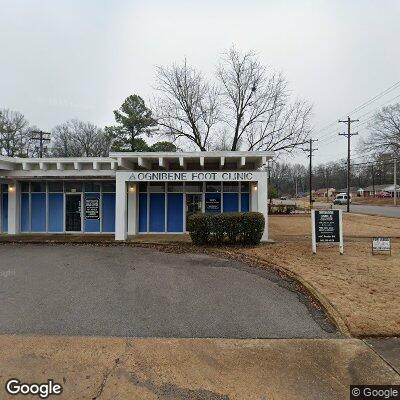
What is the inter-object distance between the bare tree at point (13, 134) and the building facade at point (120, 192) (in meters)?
32.7

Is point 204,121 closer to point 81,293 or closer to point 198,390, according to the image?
point 81,293

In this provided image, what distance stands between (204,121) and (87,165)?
45.9ft

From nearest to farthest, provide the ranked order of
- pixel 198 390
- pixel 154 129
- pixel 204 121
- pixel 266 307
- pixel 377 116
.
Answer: pixel 198 390 → pixel 266 307 → pixel 204 121 → pixel 154 129 → pixel 377 116

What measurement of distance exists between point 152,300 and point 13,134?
162ft

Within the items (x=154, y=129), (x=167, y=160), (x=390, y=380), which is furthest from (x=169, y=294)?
(x=154, y=129)

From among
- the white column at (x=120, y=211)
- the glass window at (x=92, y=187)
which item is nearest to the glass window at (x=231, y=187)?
the white column at (x=120, y=211)

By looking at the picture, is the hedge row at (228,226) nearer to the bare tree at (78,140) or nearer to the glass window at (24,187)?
the glass window at (24,187)

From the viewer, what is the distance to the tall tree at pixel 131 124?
123ft

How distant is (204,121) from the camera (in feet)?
88.4

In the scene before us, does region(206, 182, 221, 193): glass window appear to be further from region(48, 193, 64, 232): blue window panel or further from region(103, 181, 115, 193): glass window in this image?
region(48, 193, 64, 232): blue window panel

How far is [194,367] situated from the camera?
3.62 meters

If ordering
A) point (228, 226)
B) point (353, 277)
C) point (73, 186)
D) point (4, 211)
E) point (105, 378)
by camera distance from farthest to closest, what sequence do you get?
point (4, 211), point (73, 186), point (228, 226), point (353, 277), point (105, 378)

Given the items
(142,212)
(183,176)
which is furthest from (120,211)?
(183,176)

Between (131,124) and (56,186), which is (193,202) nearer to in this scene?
(56,186)
